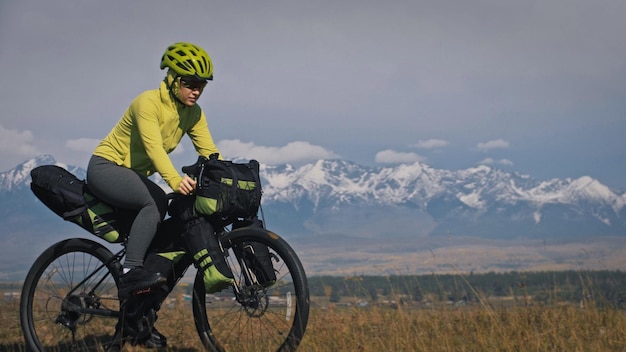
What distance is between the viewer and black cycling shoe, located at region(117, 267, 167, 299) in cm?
625

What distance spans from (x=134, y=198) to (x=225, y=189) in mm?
898

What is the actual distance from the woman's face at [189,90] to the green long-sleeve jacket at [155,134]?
12cm

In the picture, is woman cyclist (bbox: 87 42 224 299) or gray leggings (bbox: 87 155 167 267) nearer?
woman cyclist (bbox: 87 42 224 299)

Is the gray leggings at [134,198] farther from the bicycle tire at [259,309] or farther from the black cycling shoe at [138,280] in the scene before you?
the bicycle tire at [259,309]

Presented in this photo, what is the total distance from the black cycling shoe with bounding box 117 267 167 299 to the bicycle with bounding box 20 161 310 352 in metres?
0.15

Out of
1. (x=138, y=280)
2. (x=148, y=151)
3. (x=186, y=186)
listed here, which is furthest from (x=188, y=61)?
(x=138, y=280)

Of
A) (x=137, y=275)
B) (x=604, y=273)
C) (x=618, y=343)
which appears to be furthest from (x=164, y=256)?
(x=604, y=273)

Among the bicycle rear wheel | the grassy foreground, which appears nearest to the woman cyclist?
the bicycle rear wheel

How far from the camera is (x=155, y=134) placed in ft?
19.8

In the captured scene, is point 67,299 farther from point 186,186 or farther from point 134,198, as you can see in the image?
point 186,186

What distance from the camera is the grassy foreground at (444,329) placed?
657 cm

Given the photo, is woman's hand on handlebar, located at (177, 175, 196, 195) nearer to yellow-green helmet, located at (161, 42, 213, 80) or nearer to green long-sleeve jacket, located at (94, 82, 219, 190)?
green long-sleeve jacket, located at (94, 82, 219, 190)

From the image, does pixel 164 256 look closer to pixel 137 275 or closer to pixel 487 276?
pixel 137 275

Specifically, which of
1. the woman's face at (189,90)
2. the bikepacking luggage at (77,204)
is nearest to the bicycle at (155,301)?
the bikepacking luggage at (77,204)
